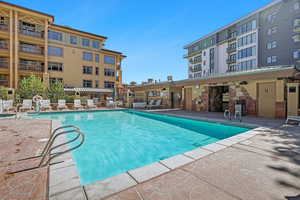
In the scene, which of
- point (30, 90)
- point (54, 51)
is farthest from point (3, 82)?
point (30, 90)

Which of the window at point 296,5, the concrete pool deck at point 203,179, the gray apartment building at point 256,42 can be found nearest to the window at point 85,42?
the gray apartment building at point 256,42

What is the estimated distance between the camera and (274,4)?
2541 centimetres

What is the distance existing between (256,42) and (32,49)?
41230mm

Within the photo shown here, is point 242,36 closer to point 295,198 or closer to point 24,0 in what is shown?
point 295,198

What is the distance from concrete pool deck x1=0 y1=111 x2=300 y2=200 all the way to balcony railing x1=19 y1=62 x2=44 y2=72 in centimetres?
2640

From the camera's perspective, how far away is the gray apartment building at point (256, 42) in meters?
23.8

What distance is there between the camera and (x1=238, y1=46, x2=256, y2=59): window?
29266 mm

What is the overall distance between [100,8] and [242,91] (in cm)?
1417

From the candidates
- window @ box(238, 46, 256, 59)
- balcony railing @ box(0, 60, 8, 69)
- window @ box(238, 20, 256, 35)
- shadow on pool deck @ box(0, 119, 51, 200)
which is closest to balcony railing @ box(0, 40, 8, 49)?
balcony railing @ box(0, 60, 8, 69)

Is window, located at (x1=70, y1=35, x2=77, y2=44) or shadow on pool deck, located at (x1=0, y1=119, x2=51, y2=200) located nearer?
shadow on pool deck, located at (x1=0, y1=119, x2=51, y2=200)

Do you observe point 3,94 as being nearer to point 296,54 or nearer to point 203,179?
point 203,179

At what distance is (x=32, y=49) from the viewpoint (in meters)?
22.9

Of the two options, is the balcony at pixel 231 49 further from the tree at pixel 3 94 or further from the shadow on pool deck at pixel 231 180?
the tree at pixel 3 94

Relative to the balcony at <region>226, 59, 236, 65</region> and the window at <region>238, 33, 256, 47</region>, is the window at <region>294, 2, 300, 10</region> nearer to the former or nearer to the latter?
the window at <region>238, 33, 256, 47</region>
